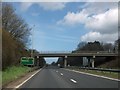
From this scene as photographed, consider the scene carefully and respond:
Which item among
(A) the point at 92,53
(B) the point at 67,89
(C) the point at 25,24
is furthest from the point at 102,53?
(B) the point at 67,89

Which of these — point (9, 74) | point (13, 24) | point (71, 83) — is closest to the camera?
point (71, 83)

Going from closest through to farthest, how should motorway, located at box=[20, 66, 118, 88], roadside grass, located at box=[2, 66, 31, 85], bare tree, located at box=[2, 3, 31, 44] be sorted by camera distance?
motorway, located at box=[20, 66, 118, 88], roadside grass, located at box=[2, 66, 31, 85], bare tree, located at box=[2, 3, 31, 44]

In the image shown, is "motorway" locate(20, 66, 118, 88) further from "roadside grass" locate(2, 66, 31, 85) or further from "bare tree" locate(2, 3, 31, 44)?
"bare tree" locate(2, 3, 31, 44)

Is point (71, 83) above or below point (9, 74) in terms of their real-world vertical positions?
above

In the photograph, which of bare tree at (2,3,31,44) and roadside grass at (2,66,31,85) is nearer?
roadside grass at (2,66,31,85)

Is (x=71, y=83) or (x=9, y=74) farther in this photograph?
(x=9, y=74)

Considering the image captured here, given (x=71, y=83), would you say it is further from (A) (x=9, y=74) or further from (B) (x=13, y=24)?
(B) (x=13, y=24)

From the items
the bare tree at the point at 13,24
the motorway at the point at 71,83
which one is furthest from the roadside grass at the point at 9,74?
the bare tree at the point at 13,24

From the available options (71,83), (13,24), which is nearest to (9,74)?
(71,83)

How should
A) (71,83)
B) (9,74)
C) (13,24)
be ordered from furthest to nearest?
(13,24)
(9,74)
(71,83)

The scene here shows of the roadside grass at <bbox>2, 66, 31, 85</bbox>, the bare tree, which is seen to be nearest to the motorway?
the roadside grass at <bbox>2, 66, 31, 85</bbox>

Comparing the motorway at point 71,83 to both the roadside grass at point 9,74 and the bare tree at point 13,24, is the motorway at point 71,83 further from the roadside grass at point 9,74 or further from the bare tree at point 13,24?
the bare tree at point 13,24

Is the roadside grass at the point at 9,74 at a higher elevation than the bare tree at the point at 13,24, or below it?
below

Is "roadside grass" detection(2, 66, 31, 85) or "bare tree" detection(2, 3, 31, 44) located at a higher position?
"bare tree" detection(2, 3, 31, 44)
